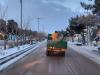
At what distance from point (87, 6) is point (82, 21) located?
24.5 metres

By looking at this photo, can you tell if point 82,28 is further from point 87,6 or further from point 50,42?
point 50,42

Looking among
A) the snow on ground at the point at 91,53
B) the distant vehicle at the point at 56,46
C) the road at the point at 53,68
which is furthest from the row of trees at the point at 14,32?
the road at the point at 53,68

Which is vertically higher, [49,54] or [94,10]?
[94,10]

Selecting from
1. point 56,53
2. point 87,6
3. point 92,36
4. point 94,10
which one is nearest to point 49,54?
point 56,53

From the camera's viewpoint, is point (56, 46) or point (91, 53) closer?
point (56, 46)

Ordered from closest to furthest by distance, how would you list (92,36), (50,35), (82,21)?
(50,35) < (82,21) < (92,36)

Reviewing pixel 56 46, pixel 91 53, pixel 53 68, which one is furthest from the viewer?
pixel 91 53

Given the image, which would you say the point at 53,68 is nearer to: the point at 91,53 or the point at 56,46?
the point at 56,46

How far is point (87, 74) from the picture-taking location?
1858cm

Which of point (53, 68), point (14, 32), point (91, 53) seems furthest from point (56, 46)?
point (14, 32)

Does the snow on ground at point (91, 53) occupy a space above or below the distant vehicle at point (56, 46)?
below

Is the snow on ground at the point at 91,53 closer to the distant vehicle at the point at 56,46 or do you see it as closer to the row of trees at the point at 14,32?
the distant vehicle at the point at 56,46

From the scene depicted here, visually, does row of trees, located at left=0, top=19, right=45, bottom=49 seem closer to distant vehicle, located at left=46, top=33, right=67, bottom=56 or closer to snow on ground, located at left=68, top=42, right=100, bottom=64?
distant vehicle, located at left=46, top=33, right=67, bottom=56

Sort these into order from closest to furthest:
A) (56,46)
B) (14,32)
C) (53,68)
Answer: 1. (53,68)
2. (56,46)
3. (14,32)
